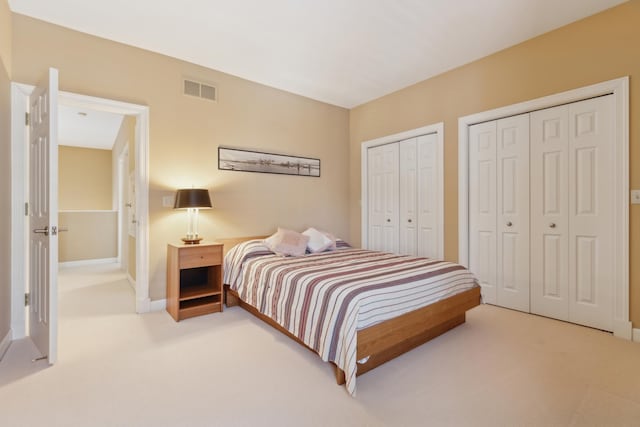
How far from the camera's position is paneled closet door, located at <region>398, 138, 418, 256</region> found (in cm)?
402

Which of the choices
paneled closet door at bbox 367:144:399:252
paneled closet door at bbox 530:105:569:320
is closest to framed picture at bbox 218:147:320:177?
paneled closet door at bbox 367:144:399:252

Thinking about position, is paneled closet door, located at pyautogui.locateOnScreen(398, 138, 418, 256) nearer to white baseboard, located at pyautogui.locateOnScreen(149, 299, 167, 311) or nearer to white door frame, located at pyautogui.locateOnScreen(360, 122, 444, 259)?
white door frame, located at pyautogui.locateOnScreen(360, 122, 444, 259)

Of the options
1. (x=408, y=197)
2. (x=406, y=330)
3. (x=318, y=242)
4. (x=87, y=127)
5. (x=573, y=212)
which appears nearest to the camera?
(x=406, y=330)

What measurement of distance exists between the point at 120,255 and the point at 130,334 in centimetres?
387

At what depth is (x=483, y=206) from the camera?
3387 millimetres

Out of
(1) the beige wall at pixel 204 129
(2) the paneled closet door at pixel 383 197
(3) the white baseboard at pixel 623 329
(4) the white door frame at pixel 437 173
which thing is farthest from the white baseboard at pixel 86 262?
(3) the white baseboard at pixel 623 329

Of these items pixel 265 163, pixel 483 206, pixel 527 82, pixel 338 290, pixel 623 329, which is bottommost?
pixel 623 329

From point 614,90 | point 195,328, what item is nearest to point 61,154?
point 195,328

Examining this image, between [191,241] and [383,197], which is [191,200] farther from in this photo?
[383,197]

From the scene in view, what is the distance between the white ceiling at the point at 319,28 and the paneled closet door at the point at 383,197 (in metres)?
1.19

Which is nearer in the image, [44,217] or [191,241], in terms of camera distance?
[44,217]

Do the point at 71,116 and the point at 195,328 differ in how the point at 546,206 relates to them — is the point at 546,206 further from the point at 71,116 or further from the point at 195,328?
the point at 71,116

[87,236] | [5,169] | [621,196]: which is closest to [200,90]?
[5,169]

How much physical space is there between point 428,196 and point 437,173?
0.31m
